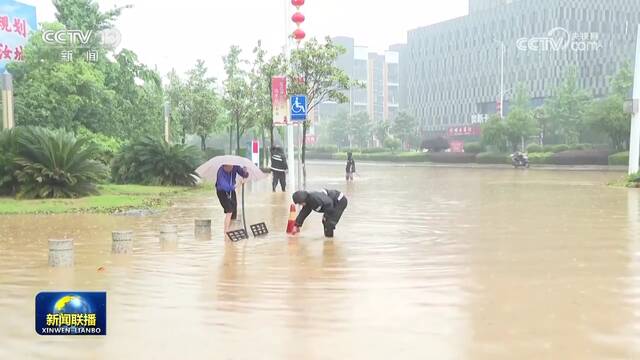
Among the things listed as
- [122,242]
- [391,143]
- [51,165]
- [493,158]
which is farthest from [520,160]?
[122,242]

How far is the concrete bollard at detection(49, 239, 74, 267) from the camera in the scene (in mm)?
7984

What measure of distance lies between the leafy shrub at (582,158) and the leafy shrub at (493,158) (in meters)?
4.48

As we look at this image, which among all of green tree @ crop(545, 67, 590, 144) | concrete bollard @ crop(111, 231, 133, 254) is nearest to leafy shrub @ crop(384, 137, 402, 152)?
green tree @ crop(545, 67, 590, 144)

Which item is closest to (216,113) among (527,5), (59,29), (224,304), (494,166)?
(59,29)

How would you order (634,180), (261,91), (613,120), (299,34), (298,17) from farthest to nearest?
(613,120), (261,91), (634,180), (299,34), (298,17)

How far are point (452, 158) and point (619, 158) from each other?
17.9 metres

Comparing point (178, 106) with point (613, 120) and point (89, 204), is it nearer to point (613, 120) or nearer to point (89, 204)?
point (89, 204)

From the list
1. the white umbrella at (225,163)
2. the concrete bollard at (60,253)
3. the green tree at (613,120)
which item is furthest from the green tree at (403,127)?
the concrete bollard at (60,253)

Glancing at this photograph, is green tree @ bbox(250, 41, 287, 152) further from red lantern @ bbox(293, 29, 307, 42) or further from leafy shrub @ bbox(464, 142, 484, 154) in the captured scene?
leafy shrub @ bbox(464, 142, 484, 154)

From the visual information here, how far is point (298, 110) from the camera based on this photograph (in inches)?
516

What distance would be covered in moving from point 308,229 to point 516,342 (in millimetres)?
7057

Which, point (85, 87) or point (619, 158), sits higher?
point (85, 87)

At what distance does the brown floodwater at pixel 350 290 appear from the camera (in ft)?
16.1

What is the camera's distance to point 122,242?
904 centimetres
